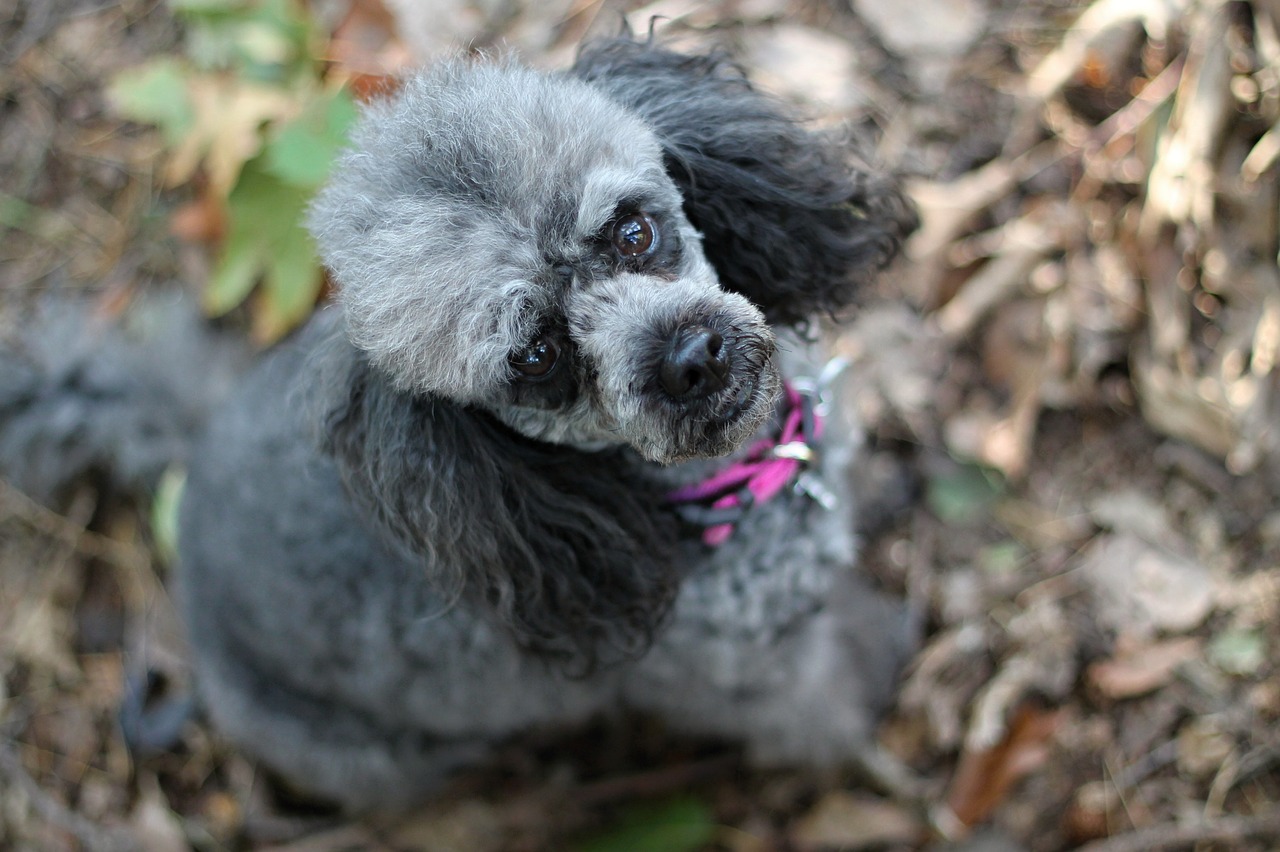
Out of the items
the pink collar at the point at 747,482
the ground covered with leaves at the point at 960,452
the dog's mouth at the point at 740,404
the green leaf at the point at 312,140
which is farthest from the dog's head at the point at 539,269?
the green leaf at the point at 312,140

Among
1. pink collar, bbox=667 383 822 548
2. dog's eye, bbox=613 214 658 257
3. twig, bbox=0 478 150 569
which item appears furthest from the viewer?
twig, bbox=0 478 150 569

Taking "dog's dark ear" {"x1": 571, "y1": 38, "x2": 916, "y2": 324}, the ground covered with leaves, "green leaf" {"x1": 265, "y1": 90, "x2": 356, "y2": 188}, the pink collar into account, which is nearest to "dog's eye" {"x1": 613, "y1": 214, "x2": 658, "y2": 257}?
"dog's dark ear" {"x1": 571, "y1": 38, "x2": 916, "y2": 324}

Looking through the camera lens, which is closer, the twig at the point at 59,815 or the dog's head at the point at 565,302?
the dog's head at the point at 565,302

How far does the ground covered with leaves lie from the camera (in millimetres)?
2809

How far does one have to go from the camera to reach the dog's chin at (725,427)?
1875 mm

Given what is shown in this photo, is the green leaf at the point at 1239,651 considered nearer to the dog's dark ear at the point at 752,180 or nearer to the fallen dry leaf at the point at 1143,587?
the fallen dry leaf at the point at 1143,587

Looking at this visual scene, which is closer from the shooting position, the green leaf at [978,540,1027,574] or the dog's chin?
the dog's chin

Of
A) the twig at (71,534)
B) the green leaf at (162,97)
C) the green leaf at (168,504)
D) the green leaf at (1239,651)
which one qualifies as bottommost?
the twig at (71,534)

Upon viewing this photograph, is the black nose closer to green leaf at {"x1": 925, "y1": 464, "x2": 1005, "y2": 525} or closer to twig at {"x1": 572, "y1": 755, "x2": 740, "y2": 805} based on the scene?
green leaf at {"x1": 925, "y1": 464, "x2": 1005, "y2": 525}

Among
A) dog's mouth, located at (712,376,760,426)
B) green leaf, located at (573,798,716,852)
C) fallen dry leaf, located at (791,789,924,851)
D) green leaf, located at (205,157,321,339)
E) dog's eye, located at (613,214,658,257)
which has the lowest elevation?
green leaf, located at (573,798,716,852)

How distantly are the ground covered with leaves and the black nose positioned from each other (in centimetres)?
81

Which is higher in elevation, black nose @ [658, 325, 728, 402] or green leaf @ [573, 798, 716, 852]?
black nose @ [658, 325, 728, 402]

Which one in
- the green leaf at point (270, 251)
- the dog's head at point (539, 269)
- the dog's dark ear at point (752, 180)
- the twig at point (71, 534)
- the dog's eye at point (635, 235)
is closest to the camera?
the dog's head at point (539, 269)

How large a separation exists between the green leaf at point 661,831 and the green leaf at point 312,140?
2.23 meters
